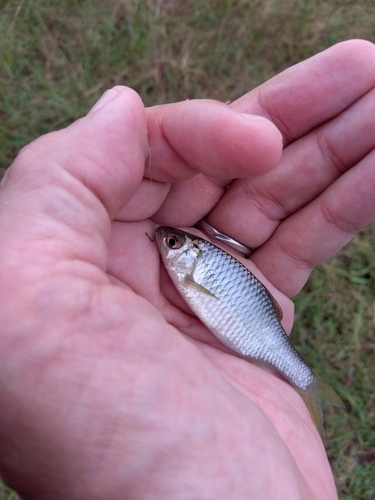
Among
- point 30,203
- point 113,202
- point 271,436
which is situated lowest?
point 271,436

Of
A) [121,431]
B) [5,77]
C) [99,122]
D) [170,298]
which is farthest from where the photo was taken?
[5,77]

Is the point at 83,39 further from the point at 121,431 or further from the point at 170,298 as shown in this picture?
the point at 121,431

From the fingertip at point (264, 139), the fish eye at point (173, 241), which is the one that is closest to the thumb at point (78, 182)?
the fingertip at point (264, 139)

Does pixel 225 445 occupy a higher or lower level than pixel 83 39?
lower

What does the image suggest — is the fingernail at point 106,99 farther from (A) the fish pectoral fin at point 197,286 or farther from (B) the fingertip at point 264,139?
(A) the fish pectoral fin at point 197,286

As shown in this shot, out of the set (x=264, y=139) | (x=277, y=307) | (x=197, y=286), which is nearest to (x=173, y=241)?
(x=197, y=286)

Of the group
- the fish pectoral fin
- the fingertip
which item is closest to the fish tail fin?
the fish pectoral fin

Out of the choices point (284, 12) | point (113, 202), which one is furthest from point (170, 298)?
point (284, 12)

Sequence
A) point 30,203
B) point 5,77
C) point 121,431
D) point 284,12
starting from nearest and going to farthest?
point 121,431 < point 30,203 < point 5,77 < point 284,12
